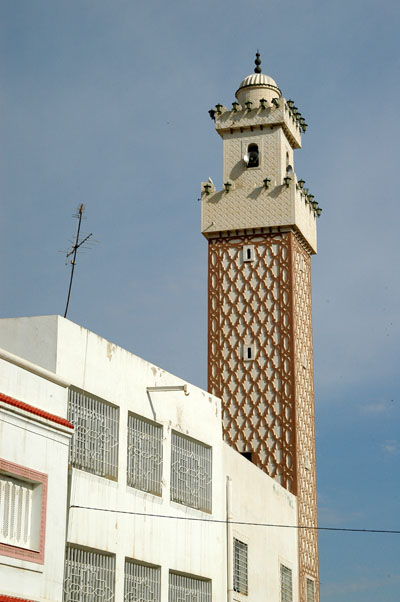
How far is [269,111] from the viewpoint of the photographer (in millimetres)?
34625

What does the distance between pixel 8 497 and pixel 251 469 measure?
34.9ft

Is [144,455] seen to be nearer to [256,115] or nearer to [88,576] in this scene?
[88,576]

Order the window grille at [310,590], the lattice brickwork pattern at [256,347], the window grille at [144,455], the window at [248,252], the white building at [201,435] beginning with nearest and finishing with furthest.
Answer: the white building at [201,435] < the window grille at [144,455] < the window grille at [310,590] < the lattice brickwork pattern at [256,347] < the window at [248,252]

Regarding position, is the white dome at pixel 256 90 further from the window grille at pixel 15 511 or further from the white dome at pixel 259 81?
the window grille at pixel 15 511

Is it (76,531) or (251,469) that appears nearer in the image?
(76,531)

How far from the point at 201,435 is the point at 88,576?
506 centimetres

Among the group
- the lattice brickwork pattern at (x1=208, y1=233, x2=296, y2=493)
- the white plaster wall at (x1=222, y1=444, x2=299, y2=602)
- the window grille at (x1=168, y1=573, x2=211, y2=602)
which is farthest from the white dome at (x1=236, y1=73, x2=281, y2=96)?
the window grille at (x1=168, y1=573, x2=211, y2=602)

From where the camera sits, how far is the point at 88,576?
17.8 m

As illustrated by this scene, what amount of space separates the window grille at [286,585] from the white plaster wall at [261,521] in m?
0.17

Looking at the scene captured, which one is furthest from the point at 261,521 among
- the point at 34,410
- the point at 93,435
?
the point at 34,410

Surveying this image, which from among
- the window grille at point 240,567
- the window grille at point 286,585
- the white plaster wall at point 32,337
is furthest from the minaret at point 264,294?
the white plaster wall at point 32,337

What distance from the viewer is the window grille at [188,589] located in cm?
2045

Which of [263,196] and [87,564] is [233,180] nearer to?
[263,196]

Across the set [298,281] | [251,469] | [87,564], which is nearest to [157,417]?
[87,564]
